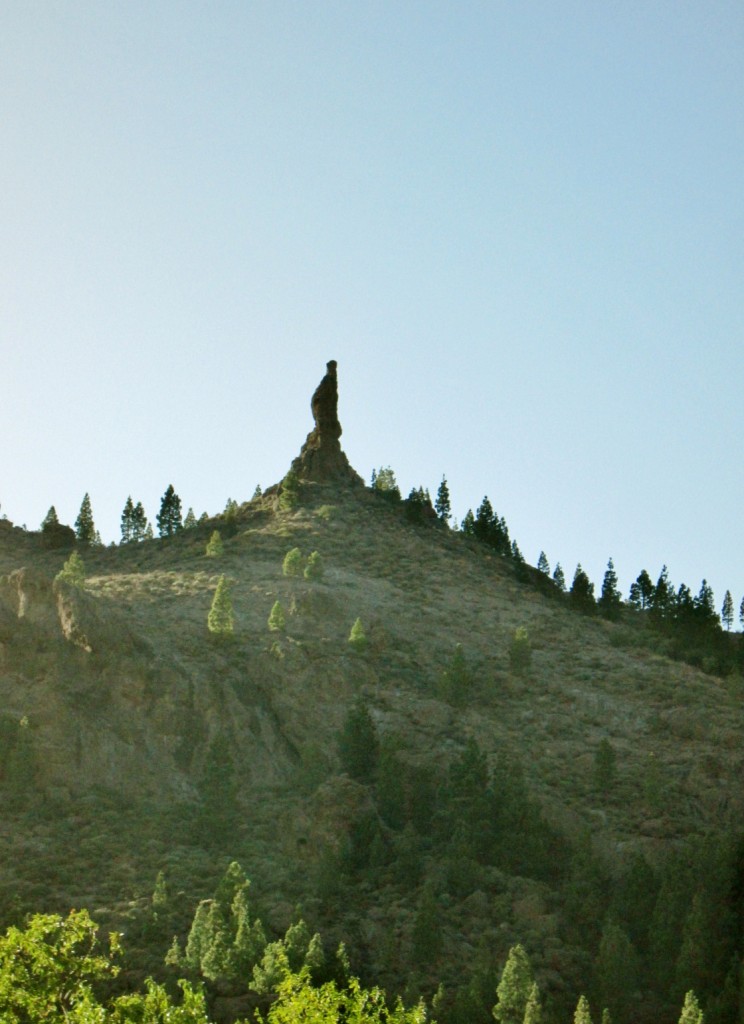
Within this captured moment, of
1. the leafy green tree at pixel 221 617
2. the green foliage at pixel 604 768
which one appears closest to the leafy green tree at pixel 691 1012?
the green foliage at pixel 604 768

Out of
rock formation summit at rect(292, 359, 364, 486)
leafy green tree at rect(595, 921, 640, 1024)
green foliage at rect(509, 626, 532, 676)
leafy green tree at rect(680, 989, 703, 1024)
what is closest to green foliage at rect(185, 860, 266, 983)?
leafy green tree at rect(595, 921, 640, 1024)

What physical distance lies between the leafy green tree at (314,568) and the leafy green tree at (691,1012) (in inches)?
2537

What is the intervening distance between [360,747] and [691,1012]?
115ft

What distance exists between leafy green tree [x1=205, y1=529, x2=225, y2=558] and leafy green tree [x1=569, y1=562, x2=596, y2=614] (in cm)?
3784

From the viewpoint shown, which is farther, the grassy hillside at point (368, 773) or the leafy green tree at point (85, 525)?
the leafy green tree at point (85, 525)

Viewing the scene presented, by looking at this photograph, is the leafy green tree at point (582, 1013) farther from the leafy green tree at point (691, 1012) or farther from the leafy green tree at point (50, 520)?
the leafy green tree at point (50, 520)

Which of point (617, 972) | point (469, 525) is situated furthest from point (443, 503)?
point (617, 972)

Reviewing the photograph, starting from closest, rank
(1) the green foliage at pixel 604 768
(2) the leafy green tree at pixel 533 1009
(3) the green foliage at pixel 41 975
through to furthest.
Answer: (3) the green foliage at pixel 41 975
(2) the leafy green tree at pixel 533 1009
(1) the green foliage at pixel 604 768

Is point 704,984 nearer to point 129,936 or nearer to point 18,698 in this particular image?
point 129,936

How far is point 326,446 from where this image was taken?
16312 cm

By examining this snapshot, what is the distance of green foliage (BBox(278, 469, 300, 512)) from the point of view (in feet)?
495

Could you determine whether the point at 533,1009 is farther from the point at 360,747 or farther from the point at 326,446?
the point at 326,446

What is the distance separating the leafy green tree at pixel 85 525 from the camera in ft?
503

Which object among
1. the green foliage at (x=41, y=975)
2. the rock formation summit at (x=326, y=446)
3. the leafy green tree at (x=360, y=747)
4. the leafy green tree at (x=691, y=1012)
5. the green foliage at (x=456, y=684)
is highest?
the rock formation summit at (x=326, y=446)
